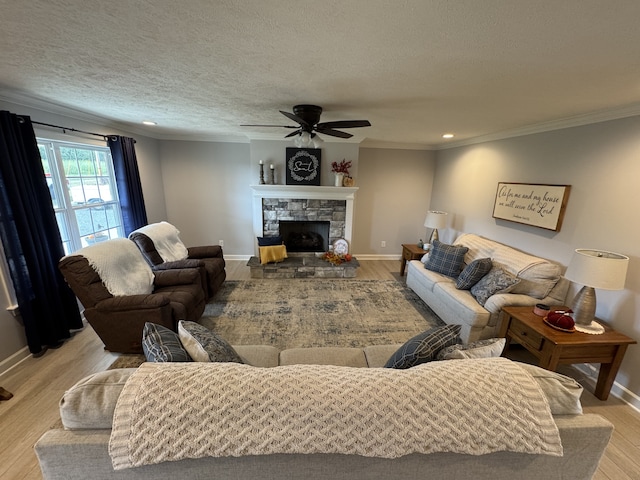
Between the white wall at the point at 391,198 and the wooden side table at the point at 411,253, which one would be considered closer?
the wooden side table at the point at 411,253

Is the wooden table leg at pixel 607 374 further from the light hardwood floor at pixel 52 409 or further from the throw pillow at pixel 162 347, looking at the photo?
the throw pillow at pixel 162 347

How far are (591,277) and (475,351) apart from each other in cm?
141

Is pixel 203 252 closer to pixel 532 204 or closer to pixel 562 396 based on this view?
pixel 562 396

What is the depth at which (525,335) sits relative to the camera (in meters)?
2.22

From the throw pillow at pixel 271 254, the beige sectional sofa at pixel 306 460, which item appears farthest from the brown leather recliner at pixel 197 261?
the beige sectional sofa at pixel 306 460

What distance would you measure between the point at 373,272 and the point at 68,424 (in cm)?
429

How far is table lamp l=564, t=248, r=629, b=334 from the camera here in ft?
6.29

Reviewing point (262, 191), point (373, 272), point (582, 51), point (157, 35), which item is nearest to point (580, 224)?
point (582, 51)

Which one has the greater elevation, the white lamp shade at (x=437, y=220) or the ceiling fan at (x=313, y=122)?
the ceiling fan at (x=313, y=122)

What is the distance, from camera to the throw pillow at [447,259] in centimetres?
340

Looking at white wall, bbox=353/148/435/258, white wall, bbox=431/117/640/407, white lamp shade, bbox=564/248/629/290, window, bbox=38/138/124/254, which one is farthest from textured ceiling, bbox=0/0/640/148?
white wall, bbox=353/148/435/258

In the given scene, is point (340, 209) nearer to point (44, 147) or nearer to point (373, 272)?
point (373, 272)

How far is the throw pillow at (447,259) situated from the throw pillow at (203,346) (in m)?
A: 2.92

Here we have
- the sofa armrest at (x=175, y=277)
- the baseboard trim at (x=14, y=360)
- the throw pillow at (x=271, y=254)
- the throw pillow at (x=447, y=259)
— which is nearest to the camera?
the baseboard trim at (x=14, y=360)
